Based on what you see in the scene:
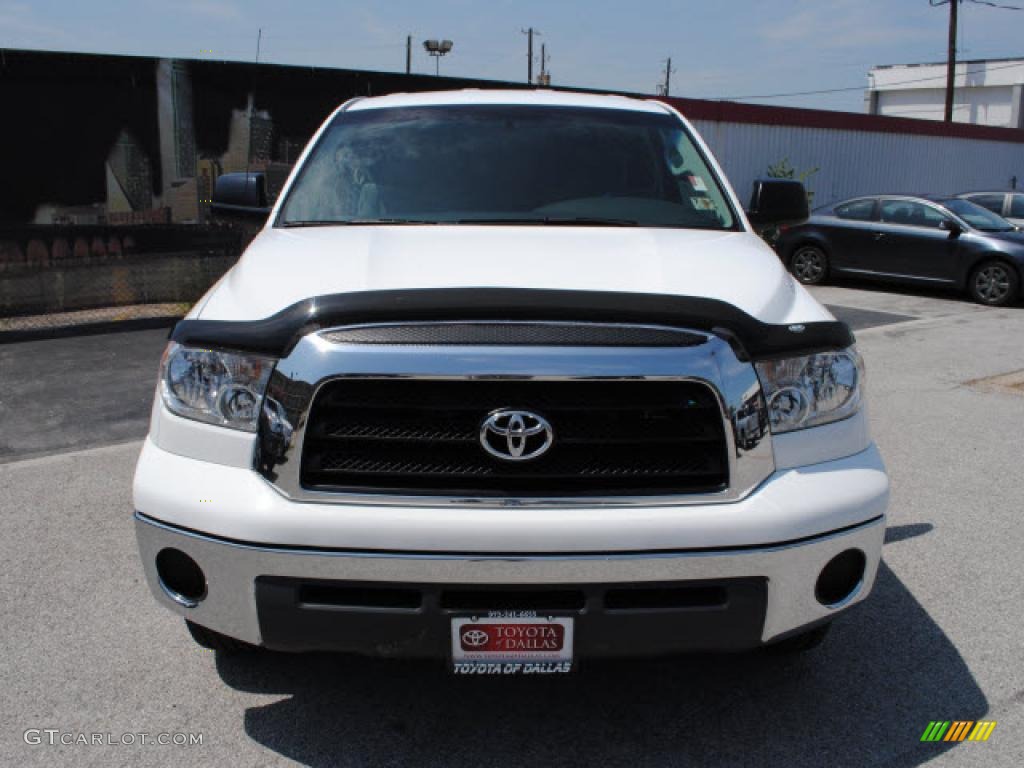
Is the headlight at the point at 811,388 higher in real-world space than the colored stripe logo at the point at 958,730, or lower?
higher

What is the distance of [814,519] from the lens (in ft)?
7.95

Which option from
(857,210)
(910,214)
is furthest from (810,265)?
(910,214)

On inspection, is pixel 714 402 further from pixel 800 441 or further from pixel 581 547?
pixel 581 547

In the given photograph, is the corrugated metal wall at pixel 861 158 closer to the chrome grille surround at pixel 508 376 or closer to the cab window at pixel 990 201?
the cab window at pixel 990 201

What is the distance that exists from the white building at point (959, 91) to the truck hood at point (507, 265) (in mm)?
60424

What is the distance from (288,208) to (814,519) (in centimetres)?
241

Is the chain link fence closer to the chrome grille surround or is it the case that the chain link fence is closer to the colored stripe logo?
the chrome grille surround

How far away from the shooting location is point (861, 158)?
2214 centimetres

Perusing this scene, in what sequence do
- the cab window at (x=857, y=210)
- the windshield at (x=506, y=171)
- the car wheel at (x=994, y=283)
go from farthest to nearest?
1. the cab window at (x=857, y=210)
2. the car wheel at (x=994, y=283)
3. the windshield at (x=506, y=171)

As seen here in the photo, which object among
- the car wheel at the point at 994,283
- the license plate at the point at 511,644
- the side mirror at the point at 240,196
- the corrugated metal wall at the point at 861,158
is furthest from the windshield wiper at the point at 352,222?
the corrugated metal wall at the point at 861,158

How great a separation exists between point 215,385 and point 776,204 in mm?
3052

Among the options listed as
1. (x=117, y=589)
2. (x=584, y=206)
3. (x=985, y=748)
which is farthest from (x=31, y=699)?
(x=985, y=748)

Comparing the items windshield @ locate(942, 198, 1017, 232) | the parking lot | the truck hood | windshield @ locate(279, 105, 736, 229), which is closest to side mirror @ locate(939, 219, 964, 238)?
windshield @ locate(942, 198, 1017, 232)

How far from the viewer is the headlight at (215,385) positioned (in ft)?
8.12
